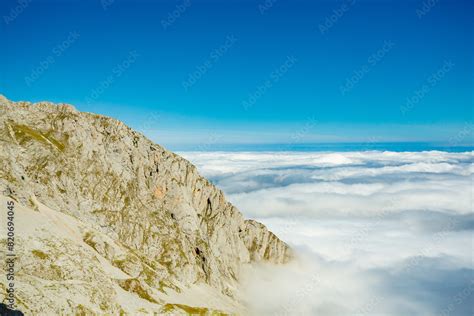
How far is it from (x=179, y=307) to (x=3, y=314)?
117m

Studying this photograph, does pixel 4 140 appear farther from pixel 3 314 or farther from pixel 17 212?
pixel 3 314

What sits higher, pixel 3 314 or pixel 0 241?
pixel 0 241

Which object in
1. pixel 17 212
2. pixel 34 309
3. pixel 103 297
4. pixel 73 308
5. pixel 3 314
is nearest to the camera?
pixel 3 314

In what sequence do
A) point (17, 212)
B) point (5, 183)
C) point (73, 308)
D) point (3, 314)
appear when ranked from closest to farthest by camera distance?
1. point (3, 314)
2. point (73, 308)
3. point (17, 212)
4. point (5, 183)

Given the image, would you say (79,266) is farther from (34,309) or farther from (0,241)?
(34,309)

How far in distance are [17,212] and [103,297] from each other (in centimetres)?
4957

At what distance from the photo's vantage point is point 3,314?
85500 millimetres

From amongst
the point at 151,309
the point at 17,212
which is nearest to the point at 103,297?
the point at 151,309

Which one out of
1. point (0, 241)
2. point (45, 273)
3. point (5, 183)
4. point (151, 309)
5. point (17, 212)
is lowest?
point (151, 309)

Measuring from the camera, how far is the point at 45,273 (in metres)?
122

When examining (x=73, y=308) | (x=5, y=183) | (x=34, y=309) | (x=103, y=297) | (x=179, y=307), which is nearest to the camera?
(x=34, y=309)

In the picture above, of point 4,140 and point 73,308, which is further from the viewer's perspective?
point 4,140

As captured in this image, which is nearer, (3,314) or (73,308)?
(3,314)

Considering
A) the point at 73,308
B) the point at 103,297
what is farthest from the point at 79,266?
the point at 73,308
